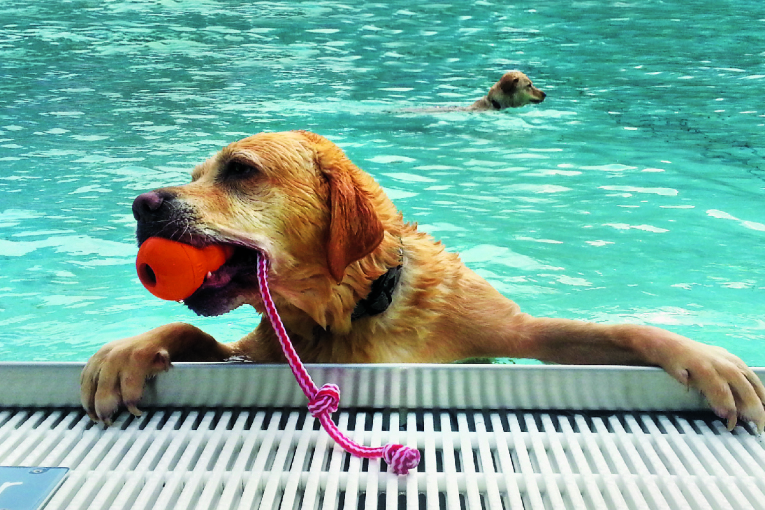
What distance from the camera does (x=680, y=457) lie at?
6.22 feet

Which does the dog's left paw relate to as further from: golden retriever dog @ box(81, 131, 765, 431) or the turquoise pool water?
the turquoise pool water

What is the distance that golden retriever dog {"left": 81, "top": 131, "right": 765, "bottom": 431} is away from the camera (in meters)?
2.19

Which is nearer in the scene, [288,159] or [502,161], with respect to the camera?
[288,159]

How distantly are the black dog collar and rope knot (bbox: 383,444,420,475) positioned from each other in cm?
83

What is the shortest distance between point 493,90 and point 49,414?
297 inches

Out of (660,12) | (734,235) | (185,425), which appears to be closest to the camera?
(185,425)

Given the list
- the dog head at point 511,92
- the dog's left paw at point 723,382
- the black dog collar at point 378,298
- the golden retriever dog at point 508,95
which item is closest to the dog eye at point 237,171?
the black dog collar at point 378,298

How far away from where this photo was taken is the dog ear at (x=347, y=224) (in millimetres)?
2416

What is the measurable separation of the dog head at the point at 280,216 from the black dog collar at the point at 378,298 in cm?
5

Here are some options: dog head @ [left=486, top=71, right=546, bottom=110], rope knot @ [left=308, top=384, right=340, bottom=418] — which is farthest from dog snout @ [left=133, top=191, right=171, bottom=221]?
dog head @ [left=486, top=71, right=546, bottom=110]

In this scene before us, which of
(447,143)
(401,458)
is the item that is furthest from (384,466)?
(447,143)

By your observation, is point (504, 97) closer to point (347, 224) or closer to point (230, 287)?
point (347, 224)

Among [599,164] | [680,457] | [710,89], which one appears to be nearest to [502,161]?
[599,164]

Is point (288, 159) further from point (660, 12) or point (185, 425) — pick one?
point (660, 12)
